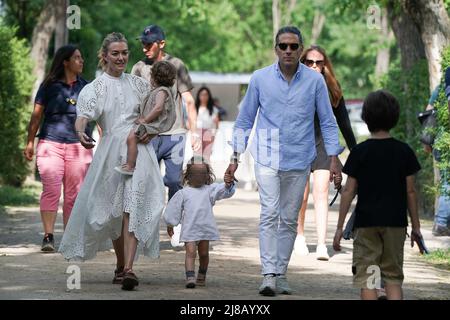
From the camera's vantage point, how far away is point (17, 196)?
2062 centimetres

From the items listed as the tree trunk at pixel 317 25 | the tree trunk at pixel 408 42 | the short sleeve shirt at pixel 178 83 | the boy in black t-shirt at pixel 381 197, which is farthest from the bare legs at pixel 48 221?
the tree trunk at pixel 317 25

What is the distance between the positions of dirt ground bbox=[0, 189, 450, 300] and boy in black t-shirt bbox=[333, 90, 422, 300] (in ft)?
5.03

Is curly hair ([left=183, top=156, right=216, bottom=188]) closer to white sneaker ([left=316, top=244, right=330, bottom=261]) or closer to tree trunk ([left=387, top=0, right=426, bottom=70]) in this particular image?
white sneaker ([left=316, top=244, right=330, bottom=261])

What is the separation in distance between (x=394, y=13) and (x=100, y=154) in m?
11.0

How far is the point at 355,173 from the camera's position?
835 centimetres

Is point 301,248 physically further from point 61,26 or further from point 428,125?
point 61,26

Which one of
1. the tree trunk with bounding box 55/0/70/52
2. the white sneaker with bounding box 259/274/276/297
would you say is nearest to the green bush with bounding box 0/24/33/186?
→ the tree trunk with bounding box 55/0/70/52

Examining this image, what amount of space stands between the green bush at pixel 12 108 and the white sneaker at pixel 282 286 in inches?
436

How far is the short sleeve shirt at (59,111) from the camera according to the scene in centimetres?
1334

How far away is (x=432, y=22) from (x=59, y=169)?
5126 mm

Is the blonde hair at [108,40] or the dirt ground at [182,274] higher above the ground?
the blonde hair at [108,40]

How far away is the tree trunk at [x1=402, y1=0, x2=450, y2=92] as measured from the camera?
1570cm

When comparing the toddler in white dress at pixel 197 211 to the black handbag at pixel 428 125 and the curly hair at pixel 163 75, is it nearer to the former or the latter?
the curly hair at pixel 163 75

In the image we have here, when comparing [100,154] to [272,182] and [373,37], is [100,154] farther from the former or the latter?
[373,37]
